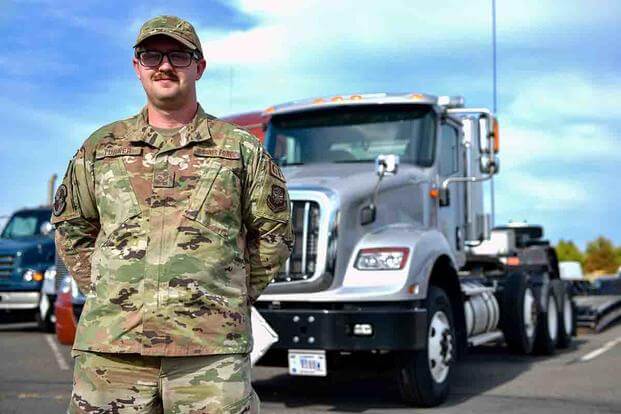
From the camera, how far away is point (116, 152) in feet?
10.2

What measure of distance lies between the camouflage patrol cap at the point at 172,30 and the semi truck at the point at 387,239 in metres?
4.19

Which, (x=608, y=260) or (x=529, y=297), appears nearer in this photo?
(x=529, y=297)

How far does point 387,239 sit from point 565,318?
21.3 feet

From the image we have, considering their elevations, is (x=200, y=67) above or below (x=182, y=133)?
above

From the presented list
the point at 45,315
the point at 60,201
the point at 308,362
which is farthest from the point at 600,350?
the point at 60,201

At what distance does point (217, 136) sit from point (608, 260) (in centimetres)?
5558

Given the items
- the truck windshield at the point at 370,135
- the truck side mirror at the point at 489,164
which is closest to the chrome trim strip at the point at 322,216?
the truck windshield at the point at 370,135

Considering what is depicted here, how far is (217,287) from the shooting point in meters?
2.97

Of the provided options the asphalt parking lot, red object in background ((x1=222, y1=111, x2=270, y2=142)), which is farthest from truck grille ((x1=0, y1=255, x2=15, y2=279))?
red object in background ((x1=222, y1=111, x2=270, y2=142))

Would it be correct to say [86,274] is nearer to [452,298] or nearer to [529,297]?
[452,298]

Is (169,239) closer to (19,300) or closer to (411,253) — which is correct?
(411,253)

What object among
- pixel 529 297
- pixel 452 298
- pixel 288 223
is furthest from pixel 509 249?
pixel 288 223

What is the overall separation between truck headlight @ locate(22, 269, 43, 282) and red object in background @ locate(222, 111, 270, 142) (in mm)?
5783

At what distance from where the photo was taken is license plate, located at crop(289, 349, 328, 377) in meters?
7.04
